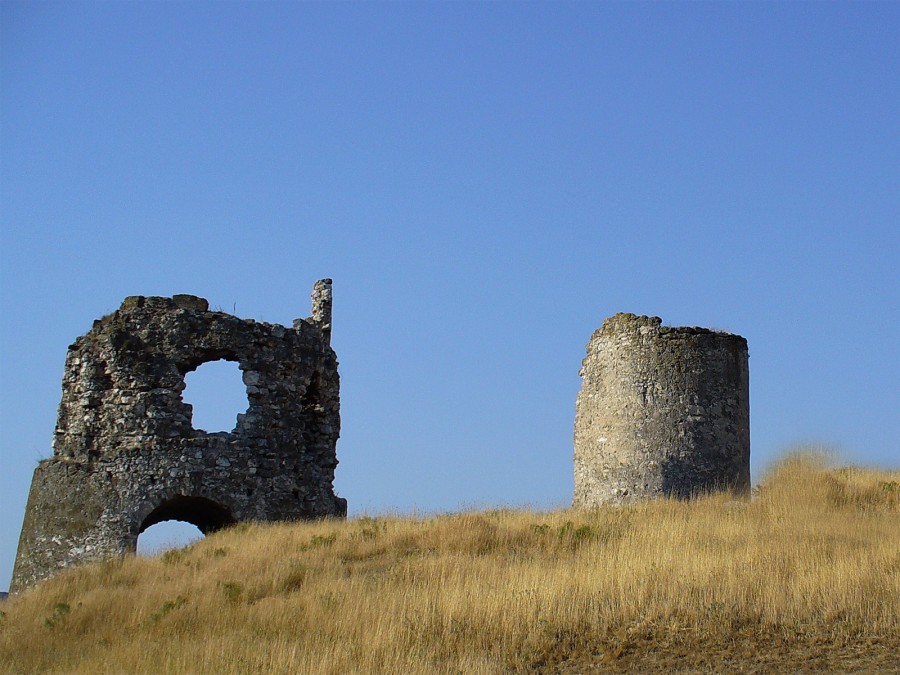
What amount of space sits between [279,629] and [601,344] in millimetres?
9425

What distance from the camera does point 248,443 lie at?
19750mm

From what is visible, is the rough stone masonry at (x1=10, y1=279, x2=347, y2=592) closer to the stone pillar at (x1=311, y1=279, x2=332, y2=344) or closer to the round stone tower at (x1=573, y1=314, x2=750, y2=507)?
the stone pillar at (x1=311, y1=279, x2=332, y2=344)

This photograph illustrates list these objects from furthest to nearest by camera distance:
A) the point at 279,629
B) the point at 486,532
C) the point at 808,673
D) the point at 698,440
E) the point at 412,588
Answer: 1. the point at 698,440
2. the point at 486,532
3. the point at 412,588
4. the point at 279,629
5. the point at 808,673

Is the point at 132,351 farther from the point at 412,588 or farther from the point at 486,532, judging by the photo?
the point at 412,588

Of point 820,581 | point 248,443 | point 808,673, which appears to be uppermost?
point 248,443

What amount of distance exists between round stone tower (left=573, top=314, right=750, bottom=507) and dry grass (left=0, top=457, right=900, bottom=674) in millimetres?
1848

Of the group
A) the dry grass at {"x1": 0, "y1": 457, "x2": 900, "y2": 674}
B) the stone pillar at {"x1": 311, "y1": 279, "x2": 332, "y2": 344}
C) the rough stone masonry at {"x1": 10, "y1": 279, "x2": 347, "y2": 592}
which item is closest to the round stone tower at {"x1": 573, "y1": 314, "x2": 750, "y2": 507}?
the dry grass at {"x1": 0, "y1": 457, "x2": 900, "y2": 674}

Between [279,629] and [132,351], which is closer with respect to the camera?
[279,629]

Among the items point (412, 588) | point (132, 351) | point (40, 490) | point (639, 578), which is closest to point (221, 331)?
point (132, 351)

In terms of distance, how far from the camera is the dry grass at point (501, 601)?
11375 mm

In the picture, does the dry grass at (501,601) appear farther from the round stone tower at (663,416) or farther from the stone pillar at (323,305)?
the stone pillar at (323,305)

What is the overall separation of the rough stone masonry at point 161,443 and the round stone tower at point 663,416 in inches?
196

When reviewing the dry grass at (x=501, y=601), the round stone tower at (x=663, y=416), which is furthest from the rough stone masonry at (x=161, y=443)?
the round stone tower at (x=663, y=416)

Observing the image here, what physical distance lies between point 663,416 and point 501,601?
7.62m
